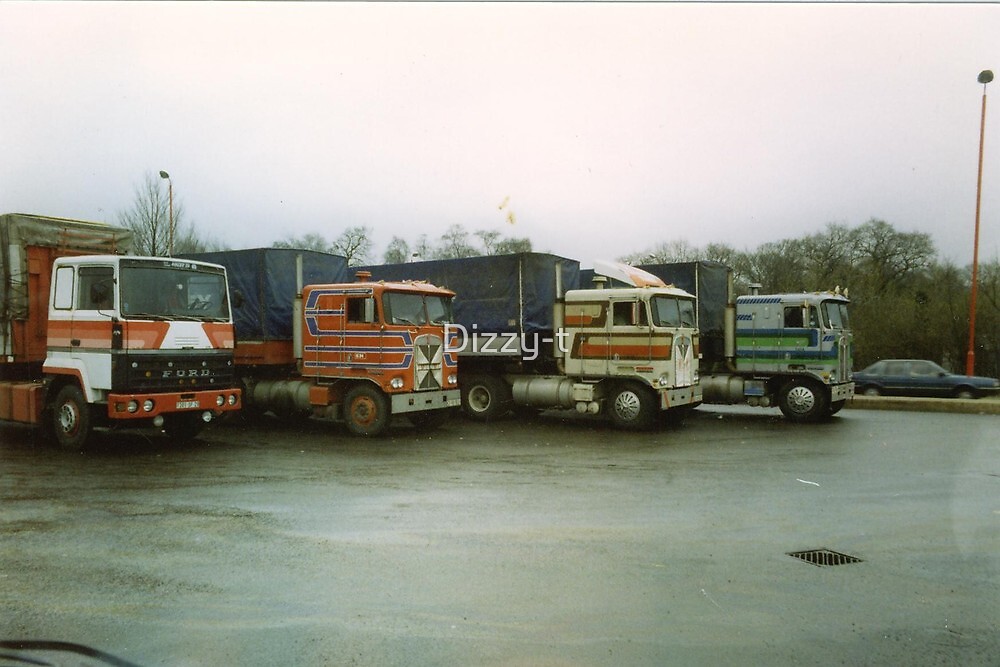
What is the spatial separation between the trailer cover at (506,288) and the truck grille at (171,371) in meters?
5.34

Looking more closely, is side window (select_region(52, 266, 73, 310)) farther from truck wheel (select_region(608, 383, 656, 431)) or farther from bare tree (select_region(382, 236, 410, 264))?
bare tree (select_region(382, 236, 410, 264))

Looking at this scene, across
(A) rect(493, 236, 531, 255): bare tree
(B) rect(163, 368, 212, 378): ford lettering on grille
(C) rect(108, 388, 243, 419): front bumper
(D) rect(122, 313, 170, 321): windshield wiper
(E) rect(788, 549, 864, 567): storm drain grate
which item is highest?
(A) rect(493, 236, 531, 255): bare tree

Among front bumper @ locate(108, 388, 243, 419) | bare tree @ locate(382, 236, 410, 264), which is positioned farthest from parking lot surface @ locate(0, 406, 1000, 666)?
bare tree @ locate(382, 236, 410, 264)

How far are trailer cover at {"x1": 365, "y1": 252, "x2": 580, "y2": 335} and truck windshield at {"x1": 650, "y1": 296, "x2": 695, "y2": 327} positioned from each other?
2105 millimetres

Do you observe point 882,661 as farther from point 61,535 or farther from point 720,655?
point 61,535

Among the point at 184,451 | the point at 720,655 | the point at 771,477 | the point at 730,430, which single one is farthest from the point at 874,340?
the point at 720,655

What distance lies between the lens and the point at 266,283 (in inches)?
563

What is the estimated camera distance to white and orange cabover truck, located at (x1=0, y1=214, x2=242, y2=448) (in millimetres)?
10547

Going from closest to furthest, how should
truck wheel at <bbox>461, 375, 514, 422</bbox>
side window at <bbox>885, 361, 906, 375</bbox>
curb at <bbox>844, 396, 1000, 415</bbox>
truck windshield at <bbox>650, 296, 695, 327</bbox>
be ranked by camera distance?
truck windshield at <bbox>650, 296, 695, 327</bbox>
truck wheel at <bbox>461, 375, 514, 422</bbox>
curb at <bbox>844, 396, 1000, 415</bbox>
side window at <bbox>885, 361, 906, 375</bbox>

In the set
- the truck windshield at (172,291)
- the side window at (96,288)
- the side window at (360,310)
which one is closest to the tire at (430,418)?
the side window at (360,310)

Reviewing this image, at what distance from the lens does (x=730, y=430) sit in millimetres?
14750

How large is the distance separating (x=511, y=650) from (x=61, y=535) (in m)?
4.61

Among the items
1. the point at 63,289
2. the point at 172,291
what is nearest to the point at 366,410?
the point at 172,291

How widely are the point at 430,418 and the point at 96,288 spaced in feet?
22.0
